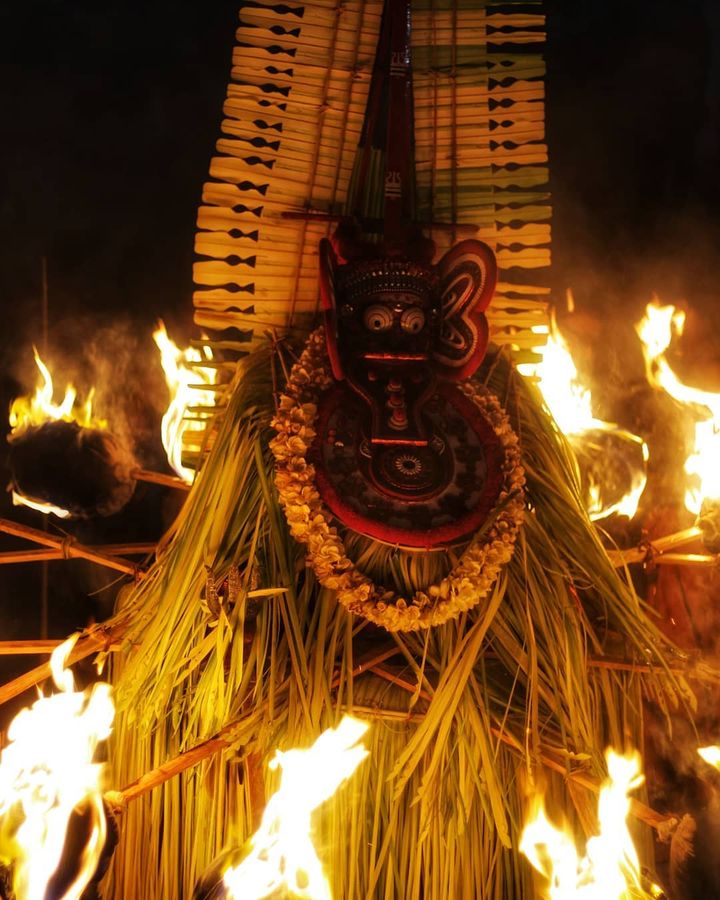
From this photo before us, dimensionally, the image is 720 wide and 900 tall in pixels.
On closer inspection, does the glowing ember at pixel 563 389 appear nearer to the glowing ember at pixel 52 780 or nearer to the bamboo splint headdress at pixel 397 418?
the bamboo splint headdress at pixel 397 418

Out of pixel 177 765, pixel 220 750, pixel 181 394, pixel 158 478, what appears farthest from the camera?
pixel 181 394

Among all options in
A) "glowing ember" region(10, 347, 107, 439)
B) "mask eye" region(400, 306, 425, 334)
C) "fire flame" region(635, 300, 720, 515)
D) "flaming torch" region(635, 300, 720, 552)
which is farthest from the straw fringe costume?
"glowing ember" region(10, 347, 107, 439)

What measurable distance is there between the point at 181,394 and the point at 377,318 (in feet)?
1.98

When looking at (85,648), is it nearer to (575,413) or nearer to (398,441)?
(398,441)

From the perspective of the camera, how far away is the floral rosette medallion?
1539 millimetres

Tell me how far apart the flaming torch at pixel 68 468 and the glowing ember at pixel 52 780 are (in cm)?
36

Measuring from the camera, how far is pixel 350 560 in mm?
1561

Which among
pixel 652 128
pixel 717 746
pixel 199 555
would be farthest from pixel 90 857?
pixel 652 128

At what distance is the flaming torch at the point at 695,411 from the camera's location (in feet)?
5.27

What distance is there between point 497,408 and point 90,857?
1055 millimetres

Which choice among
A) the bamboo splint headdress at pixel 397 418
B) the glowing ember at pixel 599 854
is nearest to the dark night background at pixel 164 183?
the bamboo splint headdress at pixel 397 418

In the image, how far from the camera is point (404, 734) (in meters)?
1.60

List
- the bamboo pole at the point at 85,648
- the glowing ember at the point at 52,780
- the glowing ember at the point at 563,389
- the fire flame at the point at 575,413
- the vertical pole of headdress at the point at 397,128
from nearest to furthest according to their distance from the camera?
1. the glowing ember at the point at 52,780
2. the bamboo pole at the point at 85,648
3. the vertical pole of headdress at the point at 397,128
4. the fire flame at the point at 575,413
5. the glowing ember at the point at 563,389

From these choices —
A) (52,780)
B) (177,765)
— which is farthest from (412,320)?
(52,780)
